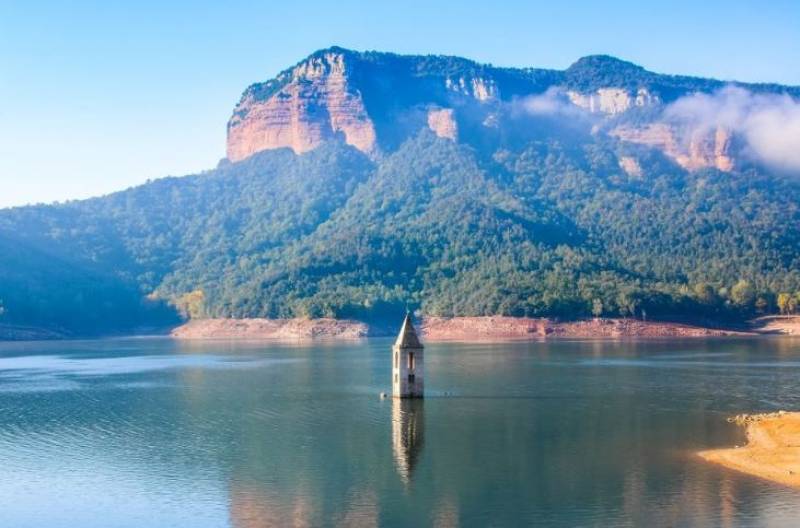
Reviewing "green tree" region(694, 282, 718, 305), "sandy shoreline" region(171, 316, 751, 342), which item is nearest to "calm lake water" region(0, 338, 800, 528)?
"sandy shoreline" region(171, 316, 751, 342)

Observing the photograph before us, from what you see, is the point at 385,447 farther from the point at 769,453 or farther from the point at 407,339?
the point at 769,453

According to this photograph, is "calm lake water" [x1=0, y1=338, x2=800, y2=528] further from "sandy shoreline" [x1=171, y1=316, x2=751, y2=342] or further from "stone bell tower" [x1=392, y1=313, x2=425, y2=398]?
"sandy shoreline" [x1=171, y1=316, x2=751, y2=342]

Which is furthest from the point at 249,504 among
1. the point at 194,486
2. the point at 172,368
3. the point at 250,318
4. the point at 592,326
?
the point at 250,318

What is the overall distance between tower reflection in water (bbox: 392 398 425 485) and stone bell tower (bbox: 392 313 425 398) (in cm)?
75

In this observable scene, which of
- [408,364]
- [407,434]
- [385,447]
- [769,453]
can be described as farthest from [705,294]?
[385,447]

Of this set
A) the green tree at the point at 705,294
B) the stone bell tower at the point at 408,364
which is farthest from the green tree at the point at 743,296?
the stone bell tower at the point at 408,364

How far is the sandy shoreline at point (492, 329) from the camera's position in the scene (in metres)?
168

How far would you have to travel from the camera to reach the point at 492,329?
570 feet

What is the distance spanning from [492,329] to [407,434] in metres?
120

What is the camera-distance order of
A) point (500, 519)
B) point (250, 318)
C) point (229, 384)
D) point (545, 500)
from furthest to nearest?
point (250, 318) → point (229, 384) → point (545, 500) → point (500, 519)

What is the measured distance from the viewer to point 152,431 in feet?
197

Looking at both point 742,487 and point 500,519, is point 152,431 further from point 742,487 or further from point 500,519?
point 742,487

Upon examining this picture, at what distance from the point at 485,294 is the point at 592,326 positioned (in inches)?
858

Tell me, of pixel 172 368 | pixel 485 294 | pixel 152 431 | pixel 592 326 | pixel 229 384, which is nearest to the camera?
pixel 152 431
